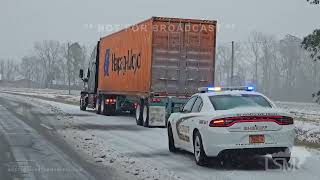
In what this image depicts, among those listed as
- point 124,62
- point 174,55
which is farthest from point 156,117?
point 124,62

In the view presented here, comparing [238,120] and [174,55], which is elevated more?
[174,55]

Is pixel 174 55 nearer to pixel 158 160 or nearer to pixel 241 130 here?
pixel 158 160

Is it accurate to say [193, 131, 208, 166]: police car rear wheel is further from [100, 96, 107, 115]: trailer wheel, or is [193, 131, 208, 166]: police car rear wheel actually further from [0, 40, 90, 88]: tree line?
[0, 40, 90, 88]: tree line

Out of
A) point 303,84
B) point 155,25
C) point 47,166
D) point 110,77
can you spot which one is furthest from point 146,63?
point 303,84

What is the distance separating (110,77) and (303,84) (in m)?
78.7

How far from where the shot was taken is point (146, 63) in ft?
69.6

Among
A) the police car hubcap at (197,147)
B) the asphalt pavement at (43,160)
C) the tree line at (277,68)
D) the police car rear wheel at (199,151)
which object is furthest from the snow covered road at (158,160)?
the tree line at (277,68)

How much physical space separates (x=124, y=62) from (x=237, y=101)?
49.8ft

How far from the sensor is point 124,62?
25.3m

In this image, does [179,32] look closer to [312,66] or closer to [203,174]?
[203,174]

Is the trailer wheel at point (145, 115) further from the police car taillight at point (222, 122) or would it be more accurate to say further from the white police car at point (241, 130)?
the police car taillight at point (222, 122)

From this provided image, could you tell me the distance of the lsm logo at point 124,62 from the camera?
22938mm

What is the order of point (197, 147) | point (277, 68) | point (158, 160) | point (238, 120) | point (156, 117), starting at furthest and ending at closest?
point (277, 68) < point (156, 117) < point (158, 160) < point (197, 147) < point (238, 120)

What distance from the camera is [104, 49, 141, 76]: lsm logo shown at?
903 inches
